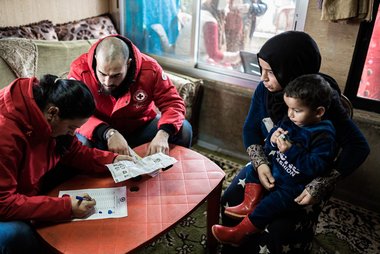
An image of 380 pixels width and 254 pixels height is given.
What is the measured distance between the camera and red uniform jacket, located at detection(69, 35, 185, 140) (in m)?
1.83

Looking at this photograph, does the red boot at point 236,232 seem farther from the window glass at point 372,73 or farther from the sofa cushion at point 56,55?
the sofa cushion at point 56,55

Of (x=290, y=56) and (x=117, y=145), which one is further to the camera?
(x=117, y=145)

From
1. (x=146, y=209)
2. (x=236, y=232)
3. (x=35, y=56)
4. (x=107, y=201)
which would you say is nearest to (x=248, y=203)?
(x=236, y=232)

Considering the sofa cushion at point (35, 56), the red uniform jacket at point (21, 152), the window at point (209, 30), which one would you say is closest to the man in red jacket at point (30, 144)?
the red uniform jacket at point (21, 152)

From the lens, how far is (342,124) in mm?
1364

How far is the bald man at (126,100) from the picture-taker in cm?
167

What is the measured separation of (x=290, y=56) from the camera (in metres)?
1.37

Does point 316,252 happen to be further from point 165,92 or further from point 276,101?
point 165,92

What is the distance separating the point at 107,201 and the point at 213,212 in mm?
550

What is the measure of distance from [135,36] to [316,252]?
2120 mm

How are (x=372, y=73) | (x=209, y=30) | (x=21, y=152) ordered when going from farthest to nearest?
1. (x=209, y=30)
2. (x=372, y=73)
3. (x=21, y=152)

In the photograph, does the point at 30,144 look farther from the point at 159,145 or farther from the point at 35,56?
the point at 35,56

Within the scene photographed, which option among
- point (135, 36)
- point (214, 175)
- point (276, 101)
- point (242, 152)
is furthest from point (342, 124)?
point (135, 36)

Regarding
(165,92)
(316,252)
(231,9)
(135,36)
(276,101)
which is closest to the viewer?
(276,101)
